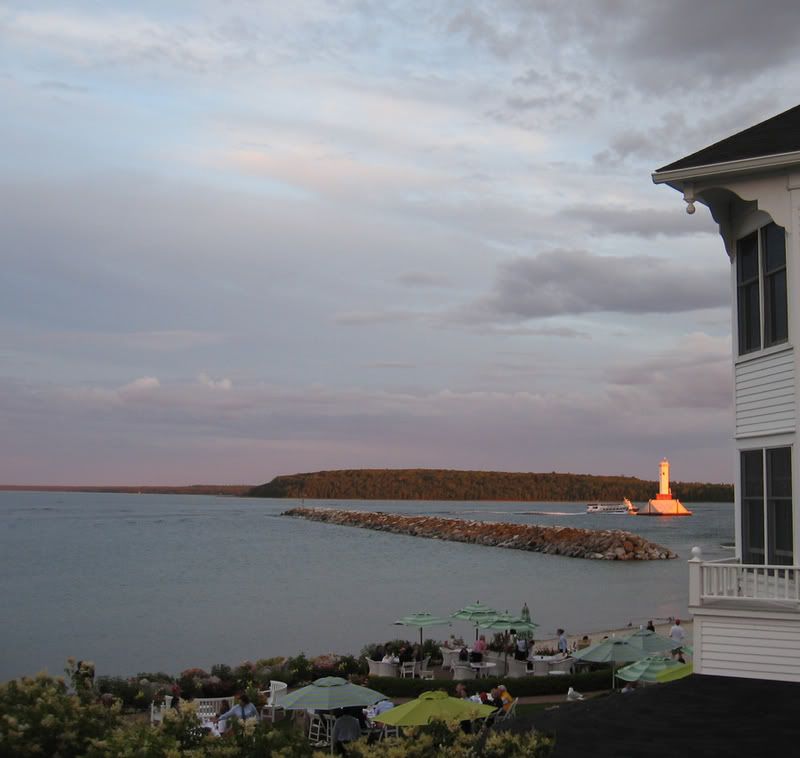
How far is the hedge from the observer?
930 inches

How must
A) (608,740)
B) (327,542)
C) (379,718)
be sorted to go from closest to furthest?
(608,740)
(379,718)
(327,542)

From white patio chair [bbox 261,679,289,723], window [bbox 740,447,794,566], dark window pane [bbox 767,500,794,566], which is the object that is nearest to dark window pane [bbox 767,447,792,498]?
window [bbox 740,447,794,566]

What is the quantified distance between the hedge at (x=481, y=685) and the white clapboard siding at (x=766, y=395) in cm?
1161

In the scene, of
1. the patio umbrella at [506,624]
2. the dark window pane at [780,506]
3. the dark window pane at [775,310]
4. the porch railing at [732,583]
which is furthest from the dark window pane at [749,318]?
the patio umbrella at [506,624]

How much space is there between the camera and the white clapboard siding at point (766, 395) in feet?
43.8

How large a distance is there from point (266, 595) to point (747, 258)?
49460mm

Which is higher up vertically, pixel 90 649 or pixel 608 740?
pixel 608 740

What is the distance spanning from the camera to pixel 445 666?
27719mm

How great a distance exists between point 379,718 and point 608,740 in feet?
17.6

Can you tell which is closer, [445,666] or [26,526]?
[445,666]

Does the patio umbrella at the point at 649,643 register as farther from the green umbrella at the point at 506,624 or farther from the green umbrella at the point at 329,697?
the green umbrella at the point at 329,697

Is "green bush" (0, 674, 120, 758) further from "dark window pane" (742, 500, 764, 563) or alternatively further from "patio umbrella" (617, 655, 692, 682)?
"patio umbrella" (617, 655, 692, 682)

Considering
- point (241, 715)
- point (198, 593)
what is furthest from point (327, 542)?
point (241, 715)

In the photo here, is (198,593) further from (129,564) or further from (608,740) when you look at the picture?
(608,740)
